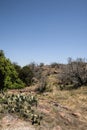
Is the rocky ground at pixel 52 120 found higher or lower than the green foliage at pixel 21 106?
lower

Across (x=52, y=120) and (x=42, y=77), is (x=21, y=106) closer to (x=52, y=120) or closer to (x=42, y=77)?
(x=52, y=120)

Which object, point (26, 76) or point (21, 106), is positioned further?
point (26, 76)

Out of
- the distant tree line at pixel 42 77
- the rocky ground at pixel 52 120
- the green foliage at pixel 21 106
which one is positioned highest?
the distant tree line at pixel 42 77

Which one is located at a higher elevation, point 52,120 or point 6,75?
point 6,75

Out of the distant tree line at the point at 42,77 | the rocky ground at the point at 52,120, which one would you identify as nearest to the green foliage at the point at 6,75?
the distant tree line at the point at 42,77

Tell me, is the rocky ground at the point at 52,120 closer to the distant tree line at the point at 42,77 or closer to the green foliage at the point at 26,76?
the distant tree line at the point at 42,77

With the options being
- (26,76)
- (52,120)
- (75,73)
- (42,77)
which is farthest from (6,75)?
(52,120)

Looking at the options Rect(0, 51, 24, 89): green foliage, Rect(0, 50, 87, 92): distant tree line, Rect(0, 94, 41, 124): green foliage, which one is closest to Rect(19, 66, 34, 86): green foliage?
Rect(0, 50, 87, 92): distant tree line

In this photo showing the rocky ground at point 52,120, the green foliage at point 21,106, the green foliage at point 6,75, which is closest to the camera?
the rocky ground at point 52,120

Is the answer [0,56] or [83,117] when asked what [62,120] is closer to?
[83,117]

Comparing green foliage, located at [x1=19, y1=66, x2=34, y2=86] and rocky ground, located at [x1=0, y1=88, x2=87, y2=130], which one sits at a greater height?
green foliage, located at [x1=19, y1=66, x2=34, y2=86]

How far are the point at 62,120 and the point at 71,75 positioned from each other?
13597 millimetres

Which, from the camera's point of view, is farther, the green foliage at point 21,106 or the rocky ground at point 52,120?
the green foliage at point 21,106

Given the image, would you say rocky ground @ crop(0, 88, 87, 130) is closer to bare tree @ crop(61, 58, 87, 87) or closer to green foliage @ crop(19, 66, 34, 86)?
bare tree @ crop(61, 58, 87, 87)
